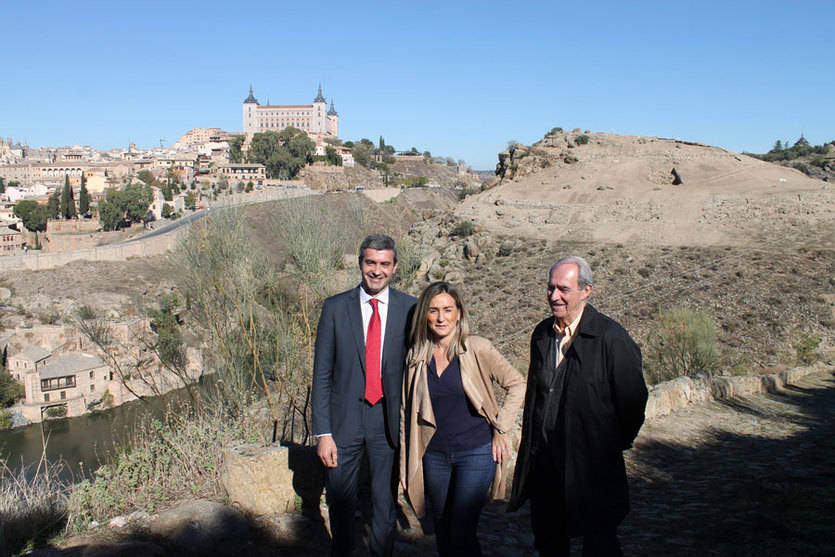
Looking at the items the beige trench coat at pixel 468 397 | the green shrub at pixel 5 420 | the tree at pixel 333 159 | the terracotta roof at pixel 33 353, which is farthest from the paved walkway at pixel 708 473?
the tree at pixel 333 159

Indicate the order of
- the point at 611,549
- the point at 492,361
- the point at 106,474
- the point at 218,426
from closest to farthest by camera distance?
the point at 611,549 < the point at 492,361 < the point at 106,474 < the point at 218,426

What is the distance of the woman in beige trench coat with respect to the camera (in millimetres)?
2523

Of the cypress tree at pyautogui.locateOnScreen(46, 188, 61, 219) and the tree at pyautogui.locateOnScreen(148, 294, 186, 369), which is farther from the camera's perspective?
the cypress tree at pyautogui.locateOnScreen(46, 188, 61, 219)

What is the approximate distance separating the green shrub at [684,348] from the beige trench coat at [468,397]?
883 cm

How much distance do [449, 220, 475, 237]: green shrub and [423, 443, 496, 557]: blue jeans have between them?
26503 mm

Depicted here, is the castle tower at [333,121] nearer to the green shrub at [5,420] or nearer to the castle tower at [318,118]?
the castle tower at [318,118]

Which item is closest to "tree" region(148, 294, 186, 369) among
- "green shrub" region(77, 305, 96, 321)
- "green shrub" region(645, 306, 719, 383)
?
"green shrub" region(77, 305, 96, 321)

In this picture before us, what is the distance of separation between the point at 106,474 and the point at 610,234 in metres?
24.5

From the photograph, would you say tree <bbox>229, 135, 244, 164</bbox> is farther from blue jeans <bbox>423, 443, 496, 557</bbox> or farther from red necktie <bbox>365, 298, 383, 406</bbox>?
blue jeans <bbox>423, 443, 496, 557</bbox>

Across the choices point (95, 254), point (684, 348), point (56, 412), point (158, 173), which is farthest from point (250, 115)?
point (684, 348)

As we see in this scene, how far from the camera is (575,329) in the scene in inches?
99.7

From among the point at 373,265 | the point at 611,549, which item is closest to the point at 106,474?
the point at 373,265

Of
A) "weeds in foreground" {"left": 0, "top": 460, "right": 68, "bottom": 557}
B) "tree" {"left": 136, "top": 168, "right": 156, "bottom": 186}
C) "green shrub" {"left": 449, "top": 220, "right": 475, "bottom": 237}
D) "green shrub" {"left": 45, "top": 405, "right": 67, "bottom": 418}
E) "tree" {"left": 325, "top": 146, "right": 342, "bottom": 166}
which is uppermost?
"tree" {"left": 325, "top": 146, "right": 342, "bottom": 166}

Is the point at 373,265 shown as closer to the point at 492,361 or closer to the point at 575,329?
the point at 492,361
